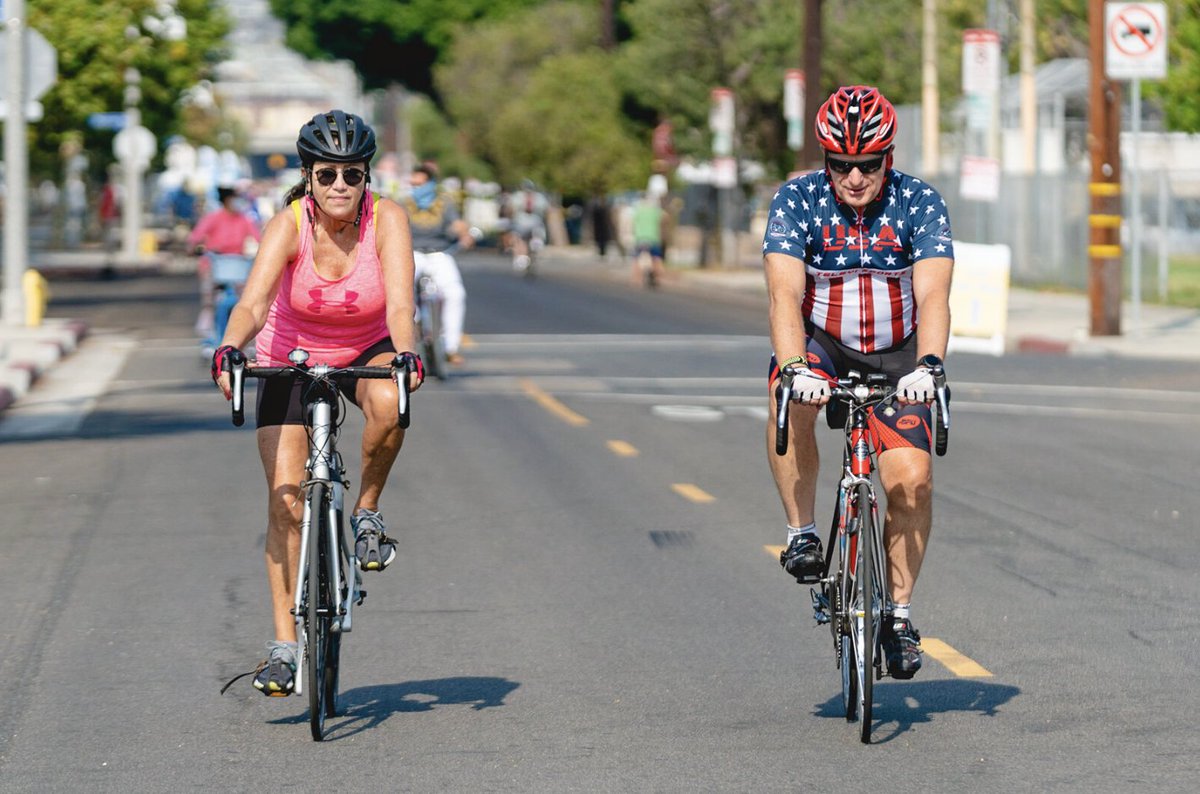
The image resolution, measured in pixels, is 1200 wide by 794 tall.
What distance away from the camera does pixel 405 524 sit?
37.6 ft

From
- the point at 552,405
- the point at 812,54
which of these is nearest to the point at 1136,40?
the point at 552,405

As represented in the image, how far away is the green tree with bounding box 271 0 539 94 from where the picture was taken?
271 ft

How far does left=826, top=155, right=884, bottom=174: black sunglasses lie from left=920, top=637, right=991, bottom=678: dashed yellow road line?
1962 mm

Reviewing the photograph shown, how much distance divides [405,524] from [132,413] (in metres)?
6.45

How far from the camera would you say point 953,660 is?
25.9 ft

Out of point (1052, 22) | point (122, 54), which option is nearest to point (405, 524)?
point (122, 54)

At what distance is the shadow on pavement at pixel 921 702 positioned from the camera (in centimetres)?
690

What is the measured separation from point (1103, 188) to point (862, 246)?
18.1m

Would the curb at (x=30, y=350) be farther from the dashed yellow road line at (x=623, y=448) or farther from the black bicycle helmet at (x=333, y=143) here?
the black bicycle helmet at (x=333, y=143)

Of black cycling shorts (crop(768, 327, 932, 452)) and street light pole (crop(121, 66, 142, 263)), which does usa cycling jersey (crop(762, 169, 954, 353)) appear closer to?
black cycling shorts (crop(768, 327, 932, 452))

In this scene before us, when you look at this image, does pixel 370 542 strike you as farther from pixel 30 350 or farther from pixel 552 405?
pixel 30 350

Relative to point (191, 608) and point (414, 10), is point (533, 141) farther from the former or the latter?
point (191, 608)

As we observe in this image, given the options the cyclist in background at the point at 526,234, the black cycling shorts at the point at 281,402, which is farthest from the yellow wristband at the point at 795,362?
the cyclist in background at the point at 526,234

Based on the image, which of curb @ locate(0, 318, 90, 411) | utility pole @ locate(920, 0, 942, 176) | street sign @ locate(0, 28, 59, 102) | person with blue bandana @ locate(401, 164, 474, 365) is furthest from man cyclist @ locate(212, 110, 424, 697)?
utility pole @ locate(920, 0, 942, 176)
